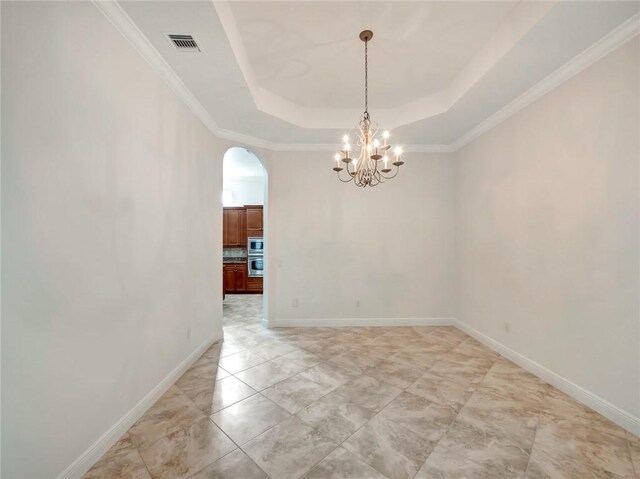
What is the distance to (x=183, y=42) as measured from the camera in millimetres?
2094

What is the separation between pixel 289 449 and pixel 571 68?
394cm

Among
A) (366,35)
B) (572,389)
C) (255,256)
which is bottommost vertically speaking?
(572,389)

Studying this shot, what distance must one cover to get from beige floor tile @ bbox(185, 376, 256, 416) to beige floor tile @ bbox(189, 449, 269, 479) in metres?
0.57

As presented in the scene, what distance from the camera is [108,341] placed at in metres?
1.80

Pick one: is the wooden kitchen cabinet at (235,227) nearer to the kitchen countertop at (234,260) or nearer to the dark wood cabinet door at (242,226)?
the dark wood cabinet door at (242,226)

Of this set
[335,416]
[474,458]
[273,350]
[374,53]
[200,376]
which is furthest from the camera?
[273,350]

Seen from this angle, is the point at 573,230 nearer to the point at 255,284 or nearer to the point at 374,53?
the point at 374,53

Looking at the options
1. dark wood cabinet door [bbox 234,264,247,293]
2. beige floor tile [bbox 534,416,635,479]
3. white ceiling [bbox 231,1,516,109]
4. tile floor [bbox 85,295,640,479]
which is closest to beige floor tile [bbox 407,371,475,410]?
tile floor [bbox 85,295,640,479]

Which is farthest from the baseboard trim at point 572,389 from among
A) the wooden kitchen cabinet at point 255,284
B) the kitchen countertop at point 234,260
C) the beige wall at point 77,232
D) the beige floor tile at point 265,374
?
the kitchen countertop at point 234,260

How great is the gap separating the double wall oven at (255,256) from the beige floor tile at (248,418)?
4.97 meters

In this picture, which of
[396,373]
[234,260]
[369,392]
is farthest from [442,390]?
[234,260]

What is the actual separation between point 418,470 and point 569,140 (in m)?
3.05

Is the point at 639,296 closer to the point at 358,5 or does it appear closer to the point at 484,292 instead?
the point at 484,292

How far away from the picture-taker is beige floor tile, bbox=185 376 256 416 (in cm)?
227
